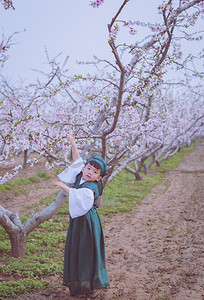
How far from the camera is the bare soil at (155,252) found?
309cm

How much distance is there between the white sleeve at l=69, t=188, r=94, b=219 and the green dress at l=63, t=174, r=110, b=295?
13 centimetres

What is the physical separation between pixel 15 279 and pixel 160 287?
1.94 metres

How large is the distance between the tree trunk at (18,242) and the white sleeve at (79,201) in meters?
1.68

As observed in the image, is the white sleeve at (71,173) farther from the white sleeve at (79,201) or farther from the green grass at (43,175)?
the green grass at (43,175)

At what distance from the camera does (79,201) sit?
8.77 ft

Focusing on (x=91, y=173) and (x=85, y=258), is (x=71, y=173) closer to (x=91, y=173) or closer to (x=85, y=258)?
(x=91, y=173)

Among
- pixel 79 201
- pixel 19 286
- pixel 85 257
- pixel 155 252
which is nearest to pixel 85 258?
pixel 85 257

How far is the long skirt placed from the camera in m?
2.81

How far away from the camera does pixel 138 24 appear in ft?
14.3

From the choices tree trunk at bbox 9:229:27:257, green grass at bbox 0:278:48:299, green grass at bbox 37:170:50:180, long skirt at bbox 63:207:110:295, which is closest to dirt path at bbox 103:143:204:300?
long skirt at bbox 63:207:110:295

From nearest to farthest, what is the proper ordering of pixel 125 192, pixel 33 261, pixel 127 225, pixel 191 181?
pixel 33 261 → pixel 127 225 → pixel 125 192 → pixel 191 181

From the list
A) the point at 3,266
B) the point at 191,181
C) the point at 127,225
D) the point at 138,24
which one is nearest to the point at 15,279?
the point at 3,266

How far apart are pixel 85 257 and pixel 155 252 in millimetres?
2166

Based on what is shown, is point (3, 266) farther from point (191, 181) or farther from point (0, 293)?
point (191, 181)
